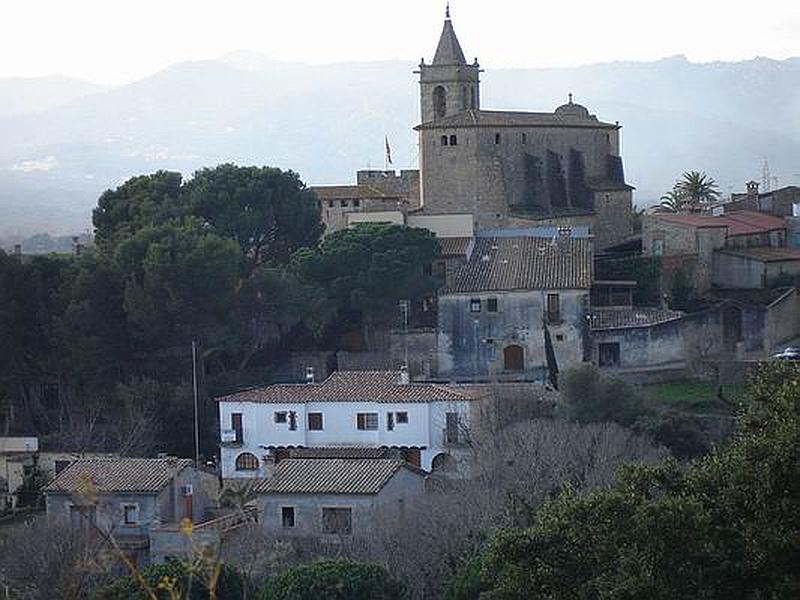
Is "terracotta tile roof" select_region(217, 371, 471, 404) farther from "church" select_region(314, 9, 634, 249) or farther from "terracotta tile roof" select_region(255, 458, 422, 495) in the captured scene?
"church" select_region(314, 9, 634, 249)

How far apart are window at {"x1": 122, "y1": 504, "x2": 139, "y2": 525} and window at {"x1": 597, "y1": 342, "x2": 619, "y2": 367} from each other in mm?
11602

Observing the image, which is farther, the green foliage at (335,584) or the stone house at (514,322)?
the stone house at (514,322)

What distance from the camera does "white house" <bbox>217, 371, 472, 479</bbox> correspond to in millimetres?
33500

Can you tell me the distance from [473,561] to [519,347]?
1518cm

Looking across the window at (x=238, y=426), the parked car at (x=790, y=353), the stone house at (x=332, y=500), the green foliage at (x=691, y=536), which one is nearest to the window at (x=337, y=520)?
the stone house at (x=332, y=500)

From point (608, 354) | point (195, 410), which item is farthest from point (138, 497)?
point (608, 354)

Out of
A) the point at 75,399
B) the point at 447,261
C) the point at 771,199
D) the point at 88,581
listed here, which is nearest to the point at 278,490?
the point at 88,581

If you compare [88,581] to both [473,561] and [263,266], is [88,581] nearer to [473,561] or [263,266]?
[473,561]

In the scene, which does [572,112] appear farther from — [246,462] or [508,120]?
[246,462]

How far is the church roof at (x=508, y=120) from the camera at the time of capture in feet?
146

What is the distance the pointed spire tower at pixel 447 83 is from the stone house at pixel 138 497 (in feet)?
67.1

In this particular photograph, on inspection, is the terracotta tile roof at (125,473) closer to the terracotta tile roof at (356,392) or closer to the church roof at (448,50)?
the terracotta tile roof at (356,392)

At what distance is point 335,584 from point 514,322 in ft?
52.7

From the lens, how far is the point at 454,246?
40.7 metres
